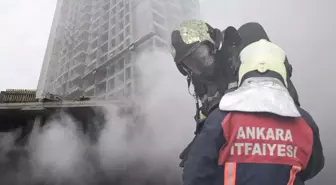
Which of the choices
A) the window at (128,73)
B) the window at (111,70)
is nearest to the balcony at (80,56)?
Result: the window at (111,70)

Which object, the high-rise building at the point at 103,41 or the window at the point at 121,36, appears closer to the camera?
the high-rise building at the point at 103,41

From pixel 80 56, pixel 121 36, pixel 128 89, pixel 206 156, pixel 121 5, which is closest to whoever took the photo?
pixel 206 156

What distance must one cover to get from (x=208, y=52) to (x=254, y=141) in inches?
21.6

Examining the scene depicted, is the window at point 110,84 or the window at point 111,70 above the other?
the window at point 111,70

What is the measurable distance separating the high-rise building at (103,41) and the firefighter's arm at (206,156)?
8.19m

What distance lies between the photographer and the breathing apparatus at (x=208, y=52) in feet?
4.74

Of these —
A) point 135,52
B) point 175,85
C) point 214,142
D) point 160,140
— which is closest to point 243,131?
point 214,142

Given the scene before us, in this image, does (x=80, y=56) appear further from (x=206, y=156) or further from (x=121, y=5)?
(x=206, y=156)

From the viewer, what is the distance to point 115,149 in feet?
14.5

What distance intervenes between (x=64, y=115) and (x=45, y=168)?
2.27 feet

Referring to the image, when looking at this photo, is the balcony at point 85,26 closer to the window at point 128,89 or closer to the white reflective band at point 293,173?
the window at point 128,89

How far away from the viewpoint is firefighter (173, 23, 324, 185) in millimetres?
988

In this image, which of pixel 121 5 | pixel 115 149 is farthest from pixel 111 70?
pixel 115 149

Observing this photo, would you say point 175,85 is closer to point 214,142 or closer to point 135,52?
point 214,142
